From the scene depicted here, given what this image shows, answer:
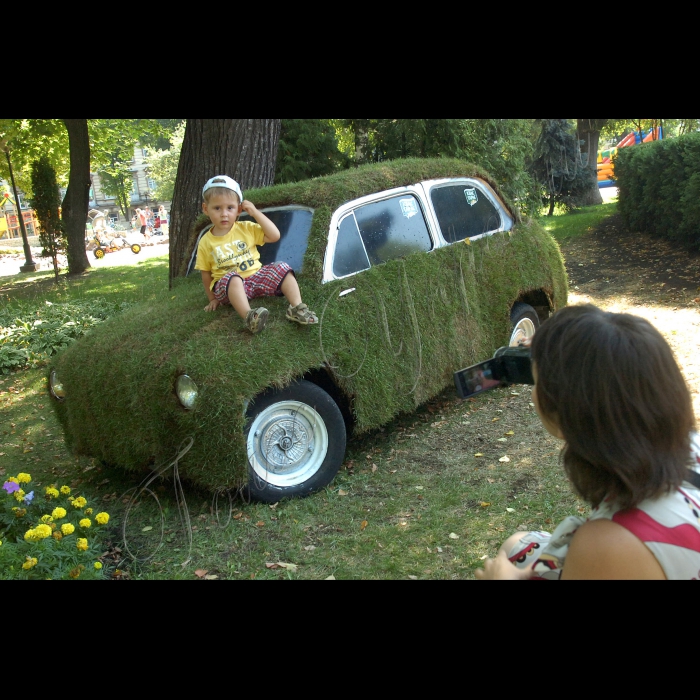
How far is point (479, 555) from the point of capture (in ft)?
12.5

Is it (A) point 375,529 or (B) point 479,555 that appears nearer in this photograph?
(B) point 479,555

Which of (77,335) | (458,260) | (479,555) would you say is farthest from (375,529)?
(77,335)

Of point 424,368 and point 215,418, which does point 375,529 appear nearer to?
point 215,418

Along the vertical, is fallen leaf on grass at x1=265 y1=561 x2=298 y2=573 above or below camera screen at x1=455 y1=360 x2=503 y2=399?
below

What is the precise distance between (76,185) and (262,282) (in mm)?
16705

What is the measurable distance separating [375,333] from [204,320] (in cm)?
121

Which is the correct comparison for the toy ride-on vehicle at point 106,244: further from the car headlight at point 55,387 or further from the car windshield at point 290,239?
the car windshield at point 290,239

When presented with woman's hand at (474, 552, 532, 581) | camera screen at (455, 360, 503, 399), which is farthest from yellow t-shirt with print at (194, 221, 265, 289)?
woman's hand at (474, 552, 532, 581)

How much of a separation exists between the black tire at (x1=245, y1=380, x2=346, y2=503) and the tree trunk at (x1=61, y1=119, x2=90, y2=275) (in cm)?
1690

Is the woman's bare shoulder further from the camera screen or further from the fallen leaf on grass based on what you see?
the fallen leaf on grass

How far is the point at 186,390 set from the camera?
4.36 meters

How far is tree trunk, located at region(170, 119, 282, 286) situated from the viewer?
8.09 metres

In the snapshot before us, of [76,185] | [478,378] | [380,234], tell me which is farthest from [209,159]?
[76,185]

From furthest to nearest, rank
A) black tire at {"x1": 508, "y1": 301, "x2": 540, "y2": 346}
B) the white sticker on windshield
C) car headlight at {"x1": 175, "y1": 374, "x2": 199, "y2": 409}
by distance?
1. black tire at {"x1": 508, "y1": 301, "x2": 540, "y2": 346}
2. the white sticker on windshield
3. car headlight at {"x1": 175, "y1": 374, "x2": 199, "y2": 409}
